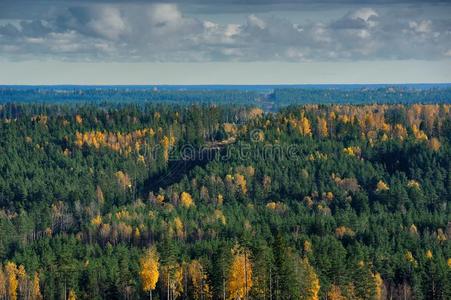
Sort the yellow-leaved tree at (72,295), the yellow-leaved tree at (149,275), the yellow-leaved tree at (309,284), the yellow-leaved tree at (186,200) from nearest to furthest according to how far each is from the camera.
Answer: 1. the yellow-leaved tree at (309,284)
2. the yellow-leaved tree at (149,275)
3. the yellow-leaved tree at (72,295)
4. the yellow-leaved tree at (186,200)

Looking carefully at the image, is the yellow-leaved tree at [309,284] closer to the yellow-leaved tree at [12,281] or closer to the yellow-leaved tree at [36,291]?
the yellow-leaved tree at [36,291]

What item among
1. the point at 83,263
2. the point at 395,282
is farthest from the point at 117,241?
the point at 395,282

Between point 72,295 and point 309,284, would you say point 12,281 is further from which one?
point 309,284

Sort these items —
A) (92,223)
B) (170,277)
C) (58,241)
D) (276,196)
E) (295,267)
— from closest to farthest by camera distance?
1. (295,267)
2. (170,277)
3. (58,241)
4. (92,223)
5. (276,196)

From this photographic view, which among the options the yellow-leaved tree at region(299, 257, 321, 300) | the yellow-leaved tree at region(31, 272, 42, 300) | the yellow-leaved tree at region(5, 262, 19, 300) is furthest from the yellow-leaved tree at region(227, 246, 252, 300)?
the yellow-leaved tree at region(5, 262, 19, 300)

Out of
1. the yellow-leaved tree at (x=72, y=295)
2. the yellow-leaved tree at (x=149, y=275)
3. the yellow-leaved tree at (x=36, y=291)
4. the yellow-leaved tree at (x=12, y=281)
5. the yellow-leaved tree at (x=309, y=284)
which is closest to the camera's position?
the yellow-leaved tree at (x=309, y=284)

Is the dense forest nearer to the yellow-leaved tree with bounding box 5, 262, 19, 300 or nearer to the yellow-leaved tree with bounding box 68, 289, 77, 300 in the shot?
the yellow-leaved tree with bounding box 5, 262, 19, 300

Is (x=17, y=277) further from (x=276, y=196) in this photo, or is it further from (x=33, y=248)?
(x=276, y=196)

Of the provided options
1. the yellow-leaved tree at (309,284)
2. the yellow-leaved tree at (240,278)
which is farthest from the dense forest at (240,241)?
the yellow-leaved tree at (309,284)

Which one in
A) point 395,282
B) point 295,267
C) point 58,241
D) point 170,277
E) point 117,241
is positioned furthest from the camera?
point 117,241
